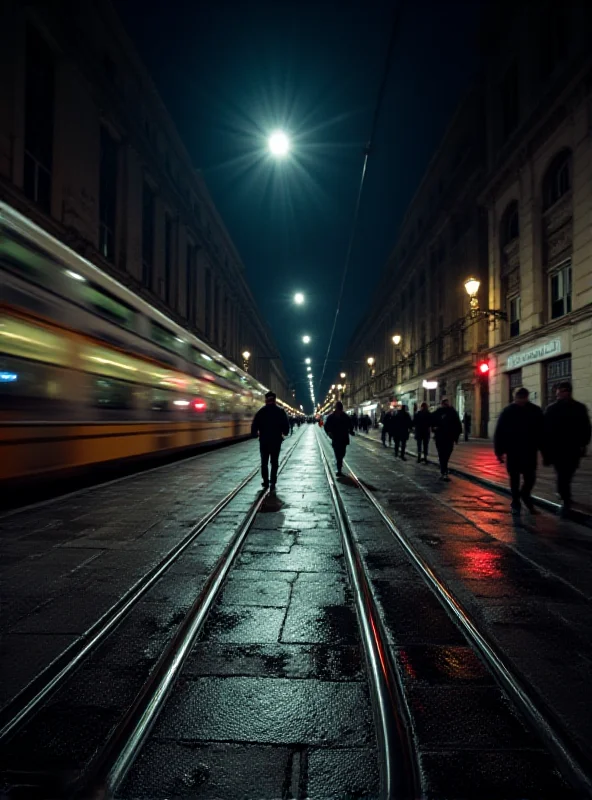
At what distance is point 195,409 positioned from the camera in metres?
16.1

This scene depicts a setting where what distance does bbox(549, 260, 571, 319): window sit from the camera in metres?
18.6

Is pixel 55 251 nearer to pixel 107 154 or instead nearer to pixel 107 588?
pixel 107 588

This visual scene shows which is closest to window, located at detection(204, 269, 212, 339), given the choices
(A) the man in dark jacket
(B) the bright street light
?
(B) the bright street light

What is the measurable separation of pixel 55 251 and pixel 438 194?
34.3 m

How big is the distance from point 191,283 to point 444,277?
20.8m

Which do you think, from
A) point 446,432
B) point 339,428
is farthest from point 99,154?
point 446,432

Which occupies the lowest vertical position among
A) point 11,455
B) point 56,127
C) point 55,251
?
point 11,455

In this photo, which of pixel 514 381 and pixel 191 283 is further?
pixel 191 283

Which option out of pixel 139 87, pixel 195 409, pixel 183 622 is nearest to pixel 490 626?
pixel 183 622

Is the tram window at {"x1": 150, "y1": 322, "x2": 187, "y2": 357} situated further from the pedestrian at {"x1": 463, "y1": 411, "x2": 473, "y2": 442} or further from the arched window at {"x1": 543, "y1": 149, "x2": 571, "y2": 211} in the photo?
the pedestrian at {"x1": 463, "y1": 411, "x2": 473, "y2": 442}

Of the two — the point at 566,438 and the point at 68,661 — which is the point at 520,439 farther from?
the point at 68,661

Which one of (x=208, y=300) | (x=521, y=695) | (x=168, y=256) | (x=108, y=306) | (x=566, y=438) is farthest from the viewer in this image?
(x=208, y=300)

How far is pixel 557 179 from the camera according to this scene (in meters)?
19.7

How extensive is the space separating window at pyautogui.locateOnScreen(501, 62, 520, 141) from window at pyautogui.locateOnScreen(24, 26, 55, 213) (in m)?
20.3
